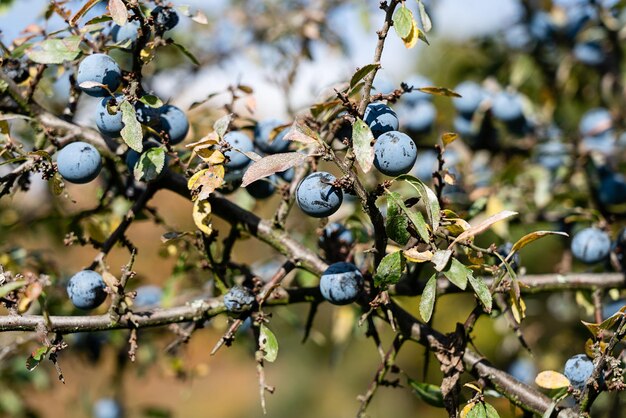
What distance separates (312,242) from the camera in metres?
1.87

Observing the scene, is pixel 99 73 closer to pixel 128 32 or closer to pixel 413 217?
pixel 128 32

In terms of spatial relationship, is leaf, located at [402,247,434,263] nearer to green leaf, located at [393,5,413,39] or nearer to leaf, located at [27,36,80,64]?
green leaf, located at [393,5,413,39]

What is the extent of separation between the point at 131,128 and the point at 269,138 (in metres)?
0.32

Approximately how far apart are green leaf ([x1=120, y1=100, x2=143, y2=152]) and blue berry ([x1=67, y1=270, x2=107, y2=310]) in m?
0.26

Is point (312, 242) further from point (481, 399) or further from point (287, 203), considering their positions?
point (481, 399)

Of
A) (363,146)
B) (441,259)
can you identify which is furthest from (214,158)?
(441,259)

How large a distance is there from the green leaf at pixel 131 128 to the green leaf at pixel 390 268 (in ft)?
1.29

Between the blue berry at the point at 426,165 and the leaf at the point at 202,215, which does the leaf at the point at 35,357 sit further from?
the blue berry at the point at 426,165

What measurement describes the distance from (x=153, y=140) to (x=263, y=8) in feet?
6.05

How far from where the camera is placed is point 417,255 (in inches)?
37.9

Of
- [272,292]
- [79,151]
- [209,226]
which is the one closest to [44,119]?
[79,151]

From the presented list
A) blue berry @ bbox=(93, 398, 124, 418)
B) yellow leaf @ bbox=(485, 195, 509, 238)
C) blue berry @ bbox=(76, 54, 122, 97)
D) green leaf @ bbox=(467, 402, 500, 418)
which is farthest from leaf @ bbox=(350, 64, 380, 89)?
blue berry @ bbox=(93, 398, 124, 418)

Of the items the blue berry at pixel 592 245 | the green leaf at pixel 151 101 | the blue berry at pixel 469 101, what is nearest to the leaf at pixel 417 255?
the green leaf at pixel 151 101

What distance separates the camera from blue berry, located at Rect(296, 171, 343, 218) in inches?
37.1
